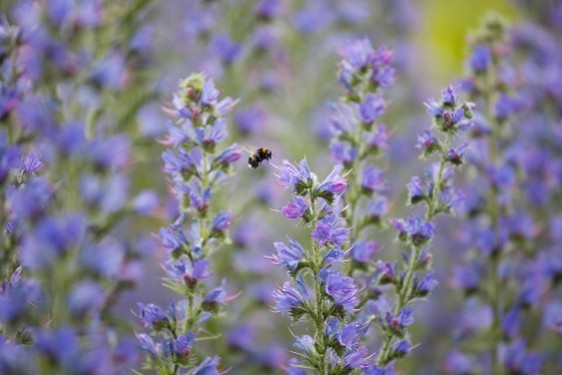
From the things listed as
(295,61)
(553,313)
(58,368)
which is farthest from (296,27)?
(58,368)

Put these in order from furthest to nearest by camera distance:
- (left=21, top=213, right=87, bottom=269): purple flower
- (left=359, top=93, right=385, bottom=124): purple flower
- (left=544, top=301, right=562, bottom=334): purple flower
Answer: (left=544, top=301, right=562, bottom=334): purple flower → (left=359, top=93, right=385, bottom=124): purple flower → (left=21, top=213, right=87, bottom=269): purple flower

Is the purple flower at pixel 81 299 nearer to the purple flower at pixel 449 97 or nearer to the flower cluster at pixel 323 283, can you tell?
the flower cluster at pixel 323 283

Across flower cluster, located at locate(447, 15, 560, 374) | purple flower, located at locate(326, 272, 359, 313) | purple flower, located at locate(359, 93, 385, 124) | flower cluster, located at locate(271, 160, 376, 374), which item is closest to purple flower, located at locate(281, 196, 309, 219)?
flower cluster, located at locate(271, 160, 376, 374)

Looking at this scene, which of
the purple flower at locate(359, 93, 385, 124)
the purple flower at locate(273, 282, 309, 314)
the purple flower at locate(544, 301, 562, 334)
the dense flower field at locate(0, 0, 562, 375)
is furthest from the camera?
the purple flower at locate(544, 301, 562, 334)

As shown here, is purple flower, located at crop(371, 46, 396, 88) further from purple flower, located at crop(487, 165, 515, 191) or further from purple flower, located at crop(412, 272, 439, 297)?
purple flower, located at crop(487, 165, 515, 191)

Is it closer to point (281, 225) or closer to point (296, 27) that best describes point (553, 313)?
point (281, 225)

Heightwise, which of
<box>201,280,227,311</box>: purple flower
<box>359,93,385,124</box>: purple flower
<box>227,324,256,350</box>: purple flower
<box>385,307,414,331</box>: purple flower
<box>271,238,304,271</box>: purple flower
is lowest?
<box>201,280,227,311</box>: purple flower

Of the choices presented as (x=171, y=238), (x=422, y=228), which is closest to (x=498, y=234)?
(x=422, y=228)
